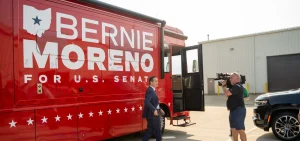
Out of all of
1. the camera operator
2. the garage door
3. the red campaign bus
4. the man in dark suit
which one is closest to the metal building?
the garage door

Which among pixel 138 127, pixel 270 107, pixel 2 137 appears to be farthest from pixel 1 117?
pixel 270 107

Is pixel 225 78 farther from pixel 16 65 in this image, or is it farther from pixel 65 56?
pixel 16 65

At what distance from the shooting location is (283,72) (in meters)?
22.8

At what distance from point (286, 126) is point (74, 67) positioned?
17.3 ft

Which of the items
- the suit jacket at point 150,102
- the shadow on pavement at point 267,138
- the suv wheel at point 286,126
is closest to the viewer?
the suit jacket at point 150,102

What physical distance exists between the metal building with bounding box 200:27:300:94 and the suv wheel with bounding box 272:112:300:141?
57.1 ft

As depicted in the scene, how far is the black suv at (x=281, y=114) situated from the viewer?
663 cm

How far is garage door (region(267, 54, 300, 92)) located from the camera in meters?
22.3

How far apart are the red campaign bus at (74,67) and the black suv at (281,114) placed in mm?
2628

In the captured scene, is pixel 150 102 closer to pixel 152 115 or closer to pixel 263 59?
pixel 152 115

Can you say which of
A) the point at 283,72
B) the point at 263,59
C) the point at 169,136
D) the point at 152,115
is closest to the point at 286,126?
the point at 169,136

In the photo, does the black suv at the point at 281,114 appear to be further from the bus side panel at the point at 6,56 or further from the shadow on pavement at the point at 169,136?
the bus side panel at the point at 6,56

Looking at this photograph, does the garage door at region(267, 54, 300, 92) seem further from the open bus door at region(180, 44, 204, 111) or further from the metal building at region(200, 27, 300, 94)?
the open bus door at region(180, 44, 204, 111)

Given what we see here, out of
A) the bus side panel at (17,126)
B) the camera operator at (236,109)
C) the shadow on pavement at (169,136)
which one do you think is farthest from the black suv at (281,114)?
the bus side panel at (17,126)
